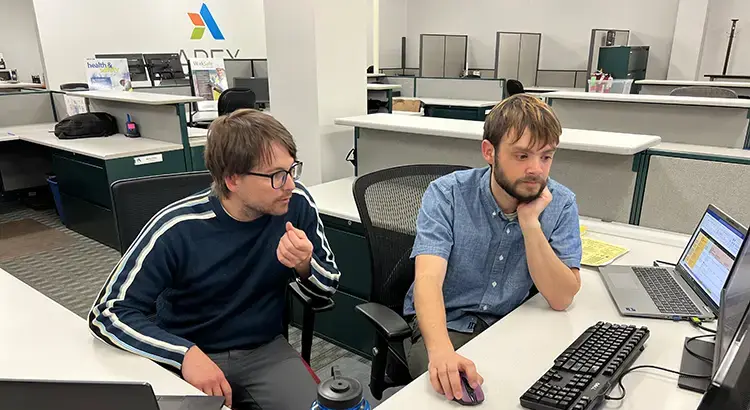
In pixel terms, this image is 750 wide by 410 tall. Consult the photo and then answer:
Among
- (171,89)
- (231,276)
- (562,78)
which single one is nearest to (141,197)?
(231,276)

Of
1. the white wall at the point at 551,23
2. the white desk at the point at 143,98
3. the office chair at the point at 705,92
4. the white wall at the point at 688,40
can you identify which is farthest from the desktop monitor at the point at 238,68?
the white wall at the point at 688,40

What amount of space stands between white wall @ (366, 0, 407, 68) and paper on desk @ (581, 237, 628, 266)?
335 inches

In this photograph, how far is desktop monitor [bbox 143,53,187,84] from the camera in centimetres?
576

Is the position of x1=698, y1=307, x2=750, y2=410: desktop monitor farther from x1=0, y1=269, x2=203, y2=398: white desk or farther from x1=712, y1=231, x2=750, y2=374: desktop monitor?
x1=0, y1=269, x2=203, y2=398: white desk

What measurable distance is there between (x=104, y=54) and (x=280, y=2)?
514cm

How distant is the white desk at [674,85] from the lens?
519 cm

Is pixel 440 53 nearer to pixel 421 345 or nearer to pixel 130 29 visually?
pixel 130 29

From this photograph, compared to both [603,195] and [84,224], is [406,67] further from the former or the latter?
[603,195]

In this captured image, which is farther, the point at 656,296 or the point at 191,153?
the point at 191,153

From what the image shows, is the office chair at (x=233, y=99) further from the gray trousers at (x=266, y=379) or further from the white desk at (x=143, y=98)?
the gray trousers at (x=266, y=379)

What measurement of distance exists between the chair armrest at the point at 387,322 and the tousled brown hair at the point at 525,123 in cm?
51

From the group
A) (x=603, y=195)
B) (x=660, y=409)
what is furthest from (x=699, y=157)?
(x=660, y=409)

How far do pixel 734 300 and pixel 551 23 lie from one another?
8801 mm

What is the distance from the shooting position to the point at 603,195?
208cm
